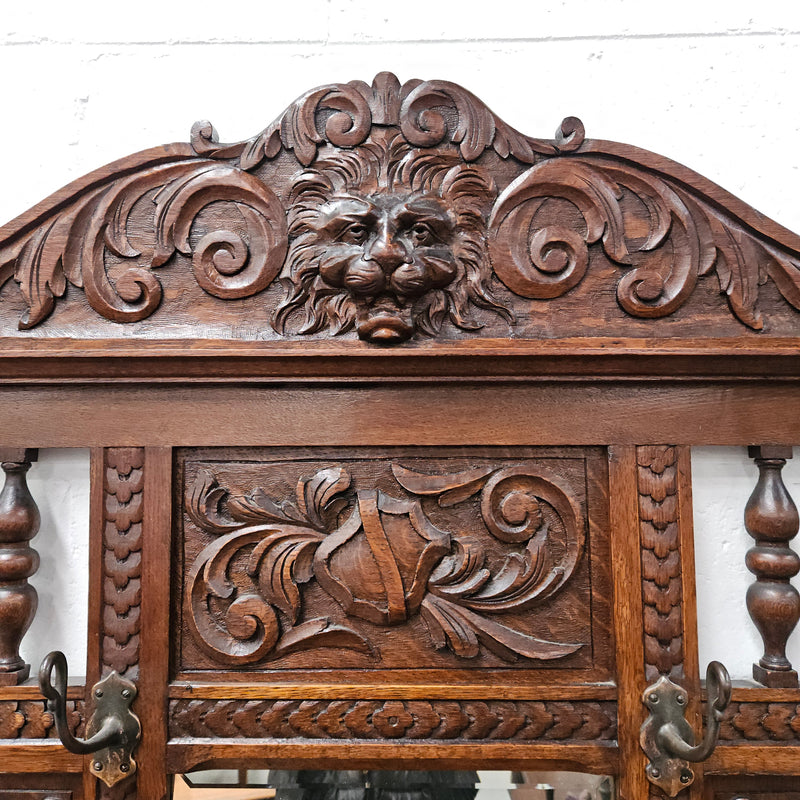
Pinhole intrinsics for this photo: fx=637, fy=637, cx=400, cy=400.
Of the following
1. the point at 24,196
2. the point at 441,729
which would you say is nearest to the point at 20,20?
the point at 24,196

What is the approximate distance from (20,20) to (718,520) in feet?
3.37

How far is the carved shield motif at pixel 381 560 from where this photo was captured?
682mm

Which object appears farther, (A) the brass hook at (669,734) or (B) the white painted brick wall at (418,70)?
(B) the white painted brick wall at (418,70)

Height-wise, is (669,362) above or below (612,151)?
below

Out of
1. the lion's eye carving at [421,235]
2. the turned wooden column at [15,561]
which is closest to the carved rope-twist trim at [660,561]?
the lion's eye carving at [421,235]

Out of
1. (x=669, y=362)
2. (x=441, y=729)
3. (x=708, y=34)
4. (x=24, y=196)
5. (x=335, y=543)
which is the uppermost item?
(x=708, y=34)

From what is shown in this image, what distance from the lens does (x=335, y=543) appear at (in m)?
0.69

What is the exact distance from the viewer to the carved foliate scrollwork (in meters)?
0.68

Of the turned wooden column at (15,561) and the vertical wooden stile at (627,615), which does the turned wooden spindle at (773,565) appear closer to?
the vertical wooden stile at (627,615)

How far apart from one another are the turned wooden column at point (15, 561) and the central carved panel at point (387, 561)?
6.5 inches

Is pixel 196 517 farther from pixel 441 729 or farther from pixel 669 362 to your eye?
pixel 669 362

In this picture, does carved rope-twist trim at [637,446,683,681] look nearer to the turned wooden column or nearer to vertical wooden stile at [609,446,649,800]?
vertical wooden stile at [609,446,649,800]

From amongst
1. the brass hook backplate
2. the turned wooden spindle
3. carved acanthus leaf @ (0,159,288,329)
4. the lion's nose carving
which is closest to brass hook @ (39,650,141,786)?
the brass hook backplate

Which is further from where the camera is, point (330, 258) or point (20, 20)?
point (20, 20)
